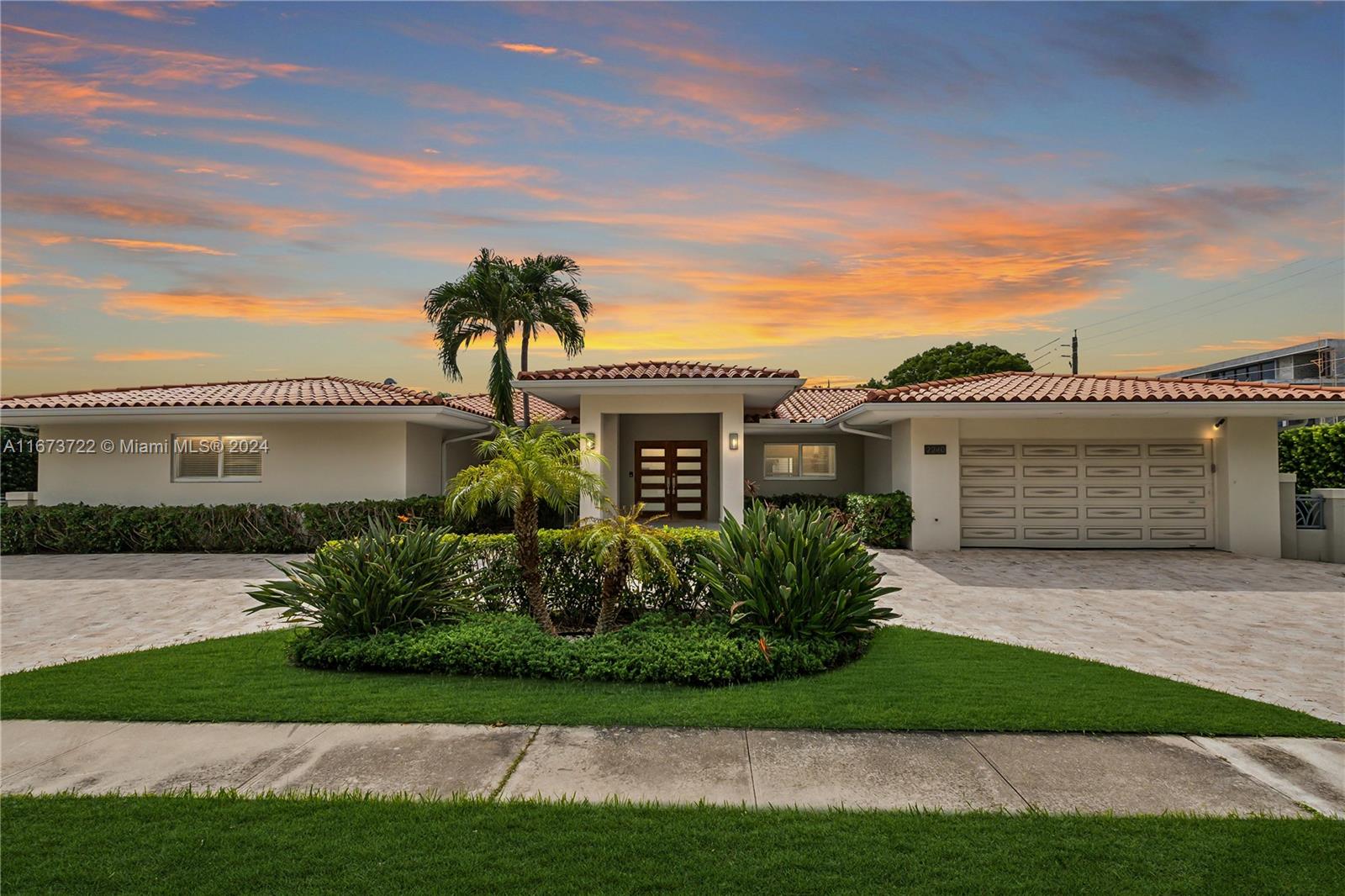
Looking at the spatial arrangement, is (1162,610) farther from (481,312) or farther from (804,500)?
(481,312)

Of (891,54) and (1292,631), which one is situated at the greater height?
(891,54)

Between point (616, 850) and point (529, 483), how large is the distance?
3.87 metres

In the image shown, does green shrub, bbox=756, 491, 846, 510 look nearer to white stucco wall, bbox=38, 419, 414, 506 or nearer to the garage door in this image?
the garage door

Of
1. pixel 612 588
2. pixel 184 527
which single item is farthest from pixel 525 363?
pixel 612 588

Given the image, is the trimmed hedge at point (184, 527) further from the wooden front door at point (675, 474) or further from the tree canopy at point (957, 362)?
the tree canopy at point (957, 362)

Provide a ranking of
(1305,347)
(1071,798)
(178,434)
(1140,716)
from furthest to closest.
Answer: (1305,347), (178,434), (1140,716), (1071,798)

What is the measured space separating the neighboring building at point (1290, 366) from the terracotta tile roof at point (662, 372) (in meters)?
35.1

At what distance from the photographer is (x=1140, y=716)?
16.4ft

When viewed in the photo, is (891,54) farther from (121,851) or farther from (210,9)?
(121,851)

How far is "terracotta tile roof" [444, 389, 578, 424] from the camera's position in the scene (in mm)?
20547

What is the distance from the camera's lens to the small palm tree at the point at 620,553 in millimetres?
6555

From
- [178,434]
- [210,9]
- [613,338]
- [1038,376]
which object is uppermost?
[210,9]

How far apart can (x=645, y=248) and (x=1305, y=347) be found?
52.1m

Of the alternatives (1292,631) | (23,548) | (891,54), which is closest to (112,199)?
(23,548)
